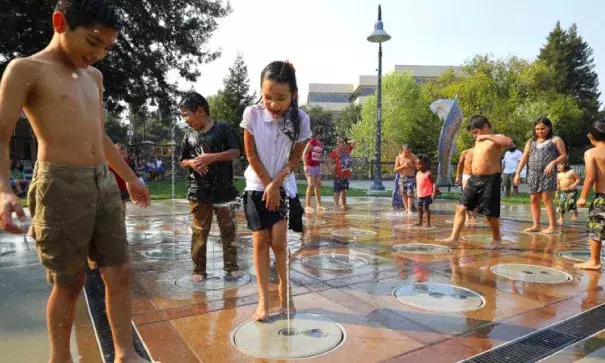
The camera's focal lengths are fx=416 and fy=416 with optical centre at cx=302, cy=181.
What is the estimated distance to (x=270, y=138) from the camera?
2.84 m

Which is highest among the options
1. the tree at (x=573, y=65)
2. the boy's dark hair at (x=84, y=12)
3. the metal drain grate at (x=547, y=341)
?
the tree at (x=573, y=65)

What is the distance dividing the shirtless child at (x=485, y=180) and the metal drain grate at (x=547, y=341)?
2254 millimetres

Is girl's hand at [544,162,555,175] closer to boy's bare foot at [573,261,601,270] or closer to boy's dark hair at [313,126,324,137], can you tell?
boy's bare foot at [573,261,601,270]

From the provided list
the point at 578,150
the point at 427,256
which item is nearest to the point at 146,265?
the point at 427,256

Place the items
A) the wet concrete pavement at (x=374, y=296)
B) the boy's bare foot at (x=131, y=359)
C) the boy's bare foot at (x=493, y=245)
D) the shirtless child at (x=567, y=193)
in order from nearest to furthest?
the boy's bare foot at (x=131, y=359) < the wet concrete pavement at (x=374, y=296) < the boy's bare foot at (x=493, y=245) < the shirtless child at (x=567, y=193)

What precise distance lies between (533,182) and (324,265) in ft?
13.7

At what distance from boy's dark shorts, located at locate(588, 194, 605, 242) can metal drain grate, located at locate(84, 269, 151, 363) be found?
4129 millimetres

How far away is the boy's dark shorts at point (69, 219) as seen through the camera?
6.11ft

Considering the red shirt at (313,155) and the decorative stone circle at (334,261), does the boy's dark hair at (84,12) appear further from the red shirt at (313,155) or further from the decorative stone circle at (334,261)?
the red shirt at (313,155)

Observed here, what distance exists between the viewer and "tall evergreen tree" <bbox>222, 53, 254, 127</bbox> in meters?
36.9

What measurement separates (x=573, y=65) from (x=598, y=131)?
2366 inches

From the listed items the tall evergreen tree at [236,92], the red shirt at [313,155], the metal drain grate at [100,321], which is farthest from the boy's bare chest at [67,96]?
the tall evergreen tree at [236,92]

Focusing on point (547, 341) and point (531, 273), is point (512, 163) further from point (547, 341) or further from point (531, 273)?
point (547, 341)

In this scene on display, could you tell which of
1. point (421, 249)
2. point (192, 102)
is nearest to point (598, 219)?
point (421, 249)
